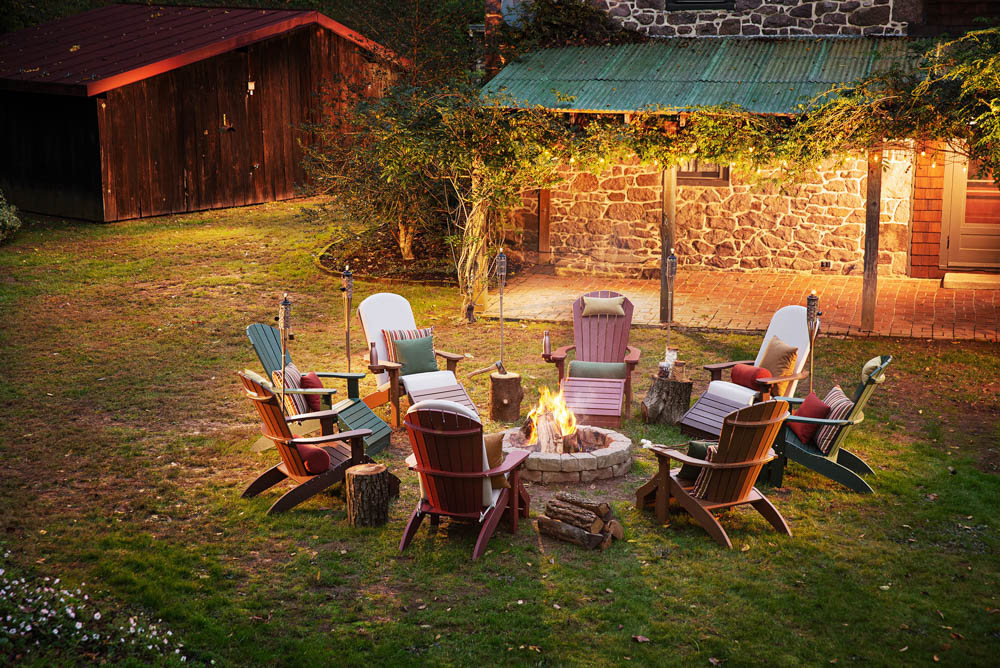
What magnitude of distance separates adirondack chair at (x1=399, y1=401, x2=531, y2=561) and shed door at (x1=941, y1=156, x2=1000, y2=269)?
9623mm

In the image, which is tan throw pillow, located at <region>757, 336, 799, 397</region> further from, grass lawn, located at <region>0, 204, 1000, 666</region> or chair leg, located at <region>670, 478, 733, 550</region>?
chair leg, located at <region>670, 478, 733, 550</region>

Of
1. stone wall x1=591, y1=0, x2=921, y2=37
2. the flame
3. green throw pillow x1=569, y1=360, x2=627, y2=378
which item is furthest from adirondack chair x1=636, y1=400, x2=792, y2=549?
stone wall x1=591, y1=0, x2=921, y2=37

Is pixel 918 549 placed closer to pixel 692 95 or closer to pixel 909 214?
pixel 692 95

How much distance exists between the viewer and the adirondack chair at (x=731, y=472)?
254 inches

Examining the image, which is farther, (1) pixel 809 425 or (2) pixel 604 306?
(2) pixel 604 306

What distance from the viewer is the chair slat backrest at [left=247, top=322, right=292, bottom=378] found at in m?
8.17

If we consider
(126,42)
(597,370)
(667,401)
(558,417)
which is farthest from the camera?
(126,42)

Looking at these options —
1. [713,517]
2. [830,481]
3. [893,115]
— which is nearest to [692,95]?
[893,115]

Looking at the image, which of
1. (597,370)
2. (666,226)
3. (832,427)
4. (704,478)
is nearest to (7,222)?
(666,226)

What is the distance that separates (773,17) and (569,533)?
9739 millimetres

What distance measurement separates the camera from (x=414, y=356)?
9219mm

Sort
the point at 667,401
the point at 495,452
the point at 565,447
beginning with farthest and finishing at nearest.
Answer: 1. the point at 667,401
2. the point at 565,447
3. the point at 495,452

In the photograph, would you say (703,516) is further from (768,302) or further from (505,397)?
(768,302)

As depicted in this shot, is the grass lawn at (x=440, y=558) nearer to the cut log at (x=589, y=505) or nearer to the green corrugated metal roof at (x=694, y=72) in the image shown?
the cut log at (x=589, y=505)
